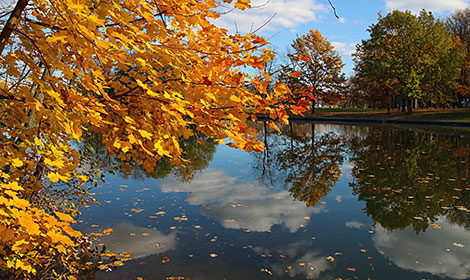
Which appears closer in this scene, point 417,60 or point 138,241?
point 138,241

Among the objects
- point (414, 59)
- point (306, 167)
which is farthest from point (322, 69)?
point (306, 167)

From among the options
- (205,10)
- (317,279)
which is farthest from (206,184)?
(205,10)

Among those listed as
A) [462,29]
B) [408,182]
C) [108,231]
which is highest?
[462,29]

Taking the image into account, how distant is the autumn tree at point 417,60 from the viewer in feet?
Answer: 115

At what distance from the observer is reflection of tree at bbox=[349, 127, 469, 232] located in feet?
23.5

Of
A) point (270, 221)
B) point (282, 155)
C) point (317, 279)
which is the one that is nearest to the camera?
point (317, 279)

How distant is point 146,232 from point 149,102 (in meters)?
4.66

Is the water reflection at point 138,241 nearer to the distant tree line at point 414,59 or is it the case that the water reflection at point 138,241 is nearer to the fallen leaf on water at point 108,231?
the fallen leaf on water at point 108,231

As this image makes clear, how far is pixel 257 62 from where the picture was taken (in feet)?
7.47

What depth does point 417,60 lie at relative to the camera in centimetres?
3512

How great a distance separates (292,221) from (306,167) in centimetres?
591

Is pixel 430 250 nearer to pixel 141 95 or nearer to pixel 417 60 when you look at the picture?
pixel 141 95

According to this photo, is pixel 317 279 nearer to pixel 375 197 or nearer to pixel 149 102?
pixel 149 102

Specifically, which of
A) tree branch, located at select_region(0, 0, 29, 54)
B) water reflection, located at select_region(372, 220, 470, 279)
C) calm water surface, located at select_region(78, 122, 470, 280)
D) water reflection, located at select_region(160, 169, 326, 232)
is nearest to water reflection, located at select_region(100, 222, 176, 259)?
calm water surface, located at select_region(78, 122, 470, 280)
